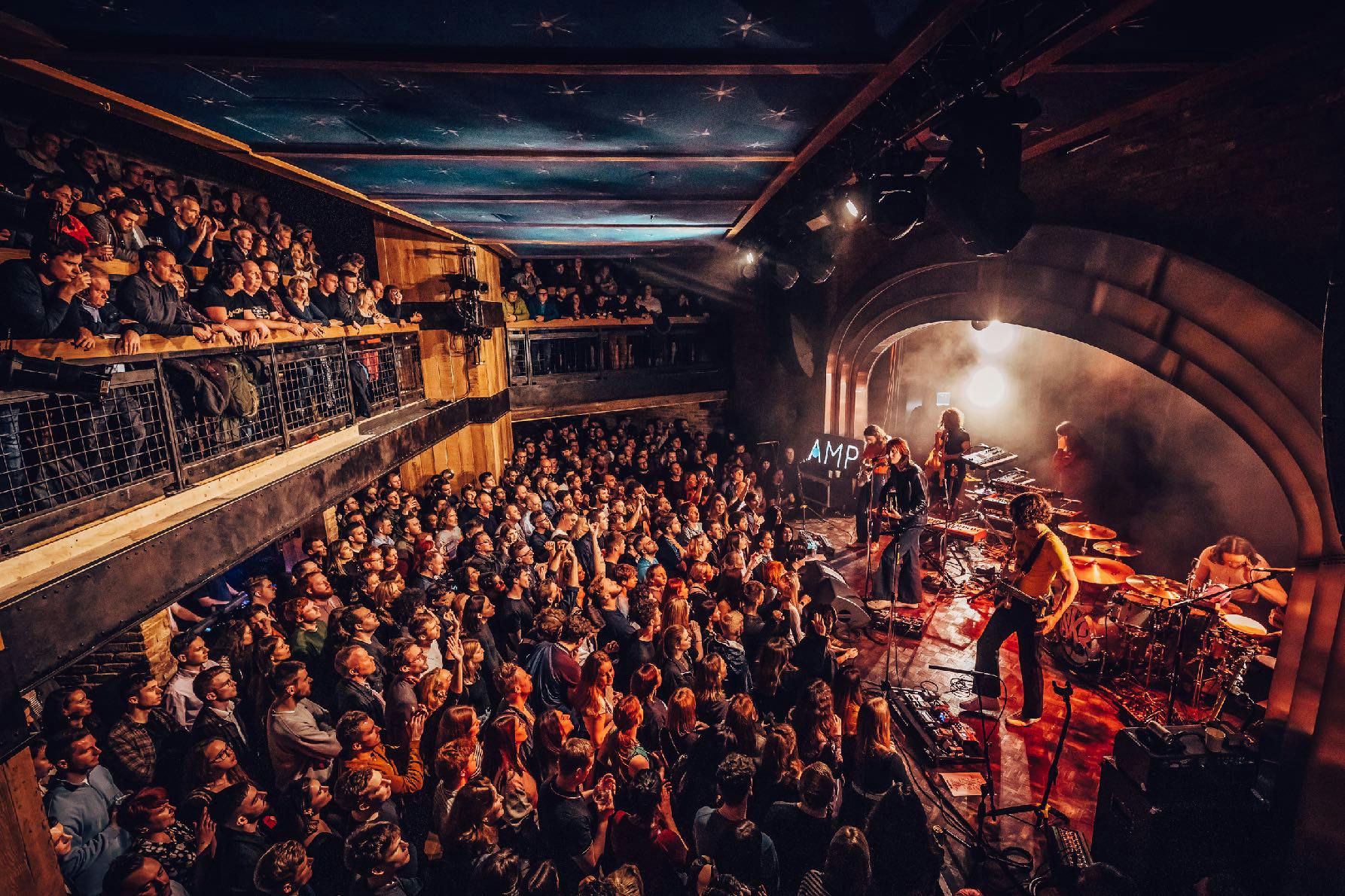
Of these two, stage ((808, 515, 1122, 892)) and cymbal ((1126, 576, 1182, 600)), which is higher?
cymbal ((1126, 576, 1182, 600))

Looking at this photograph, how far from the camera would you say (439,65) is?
245 centimetres

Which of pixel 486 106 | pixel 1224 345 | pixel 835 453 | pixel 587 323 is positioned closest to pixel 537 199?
pixel 486 106

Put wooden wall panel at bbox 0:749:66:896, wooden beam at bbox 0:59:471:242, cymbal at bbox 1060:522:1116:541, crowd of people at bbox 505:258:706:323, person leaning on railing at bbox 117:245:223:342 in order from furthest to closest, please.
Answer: crowd of people at bbox 505:258:706:323
cymbal at bbox 1060:522:1116:541
person leaning on railing at bbox 117:245:223:342
wooden wall panel at bbox 0:749:66:896
wooden beam at bbox 0:59:471:242

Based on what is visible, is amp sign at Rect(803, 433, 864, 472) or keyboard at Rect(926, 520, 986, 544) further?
amp sign at Rect(803, 433, 864, 472)

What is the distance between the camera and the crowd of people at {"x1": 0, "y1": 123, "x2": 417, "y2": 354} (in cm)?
320

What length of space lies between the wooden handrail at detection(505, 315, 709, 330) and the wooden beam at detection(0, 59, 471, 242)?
20.6ft

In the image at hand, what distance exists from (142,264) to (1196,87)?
22.6 ft

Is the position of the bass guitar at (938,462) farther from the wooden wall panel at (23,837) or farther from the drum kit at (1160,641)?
the wooden wall panel at (23,837)

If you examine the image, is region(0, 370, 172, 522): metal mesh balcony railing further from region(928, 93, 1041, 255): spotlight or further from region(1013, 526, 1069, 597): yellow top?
region(1013, 526, 1069, 597): yellow top

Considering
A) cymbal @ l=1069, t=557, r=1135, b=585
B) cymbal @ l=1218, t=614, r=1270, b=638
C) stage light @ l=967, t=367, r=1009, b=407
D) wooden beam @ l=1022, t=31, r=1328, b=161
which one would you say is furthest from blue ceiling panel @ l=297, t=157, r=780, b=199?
stage light @ l=967, t=367, r=1009, b=407

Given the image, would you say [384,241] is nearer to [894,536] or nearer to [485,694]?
[485,694]

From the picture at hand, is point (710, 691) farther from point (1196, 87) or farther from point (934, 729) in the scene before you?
point (1196, 87)

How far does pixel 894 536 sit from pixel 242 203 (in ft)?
28.3

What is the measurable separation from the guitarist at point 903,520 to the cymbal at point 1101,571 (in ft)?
5.32
